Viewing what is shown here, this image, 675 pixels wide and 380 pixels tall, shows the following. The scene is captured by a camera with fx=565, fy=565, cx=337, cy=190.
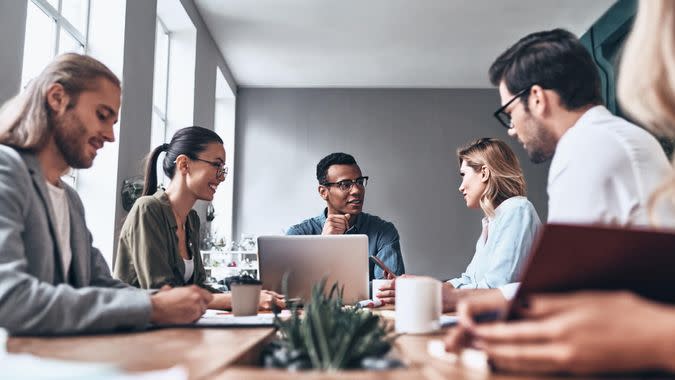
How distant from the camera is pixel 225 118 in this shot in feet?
22.8

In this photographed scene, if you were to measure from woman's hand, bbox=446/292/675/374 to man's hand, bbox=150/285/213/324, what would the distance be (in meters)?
0.83

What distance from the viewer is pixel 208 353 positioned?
0.87m

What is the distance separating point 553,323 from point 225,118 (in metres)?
6.64

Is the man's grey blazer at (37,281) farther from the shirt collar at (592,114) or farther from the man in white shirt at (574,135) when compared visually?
the shirt collar at (592,114)

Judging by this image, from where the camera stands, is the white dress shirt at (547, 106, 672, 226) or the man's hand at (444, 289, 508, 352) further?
the white dress shirt at (547, 106, 672, 226)

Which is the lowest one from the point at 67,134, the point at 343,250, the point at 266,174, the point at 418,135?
the point at 343,250

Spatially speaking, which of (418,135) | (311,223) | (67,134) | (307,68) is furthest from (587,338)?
(418,135)

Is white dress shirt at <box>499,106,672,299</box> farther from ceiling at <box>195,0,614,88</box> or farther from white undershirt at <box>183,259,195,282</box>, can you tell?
ceiling at <box>195,0,614,88</box>

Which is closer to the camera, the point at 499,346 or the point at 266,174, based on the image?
the point at 499,346

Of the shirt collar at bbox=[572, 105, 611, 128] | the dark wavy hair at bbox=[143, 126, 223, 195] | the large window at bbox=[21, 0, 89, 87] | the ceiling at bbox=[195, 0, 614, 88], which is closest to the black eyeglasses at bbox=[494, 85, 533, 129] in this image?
the shirt collar at bbox=[572, 105, 611, 128]

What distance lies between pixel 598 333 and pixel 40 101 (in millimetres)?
1318

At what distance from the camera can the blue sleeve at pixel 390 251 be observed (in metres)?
3.05

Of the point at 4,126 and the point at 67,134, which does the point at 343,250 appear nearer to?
the point at 67,134

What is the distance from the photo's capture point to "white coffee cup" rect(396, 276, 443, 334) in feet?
3.93
